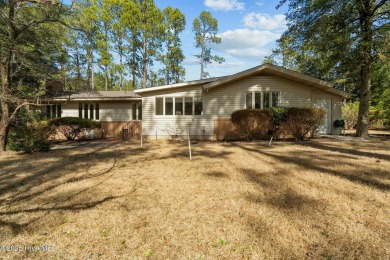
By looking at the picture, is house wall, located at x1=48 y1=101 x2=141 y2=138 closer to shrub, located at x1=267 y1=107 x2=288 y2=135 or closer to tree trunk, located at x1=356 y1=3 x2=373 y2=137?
shrub, located at x1=267 y1=107 x2=288 y2=135

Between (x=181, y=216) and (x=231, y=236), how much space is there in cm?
96

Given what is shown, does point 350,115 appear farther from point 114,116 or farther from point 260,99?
point 114,116

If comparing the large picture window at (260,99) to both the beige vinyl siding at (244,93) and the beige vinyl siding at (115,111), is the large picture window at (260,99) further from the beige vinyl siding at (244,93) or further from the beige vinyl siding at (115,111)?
the beige vinyl siding at (115,111)

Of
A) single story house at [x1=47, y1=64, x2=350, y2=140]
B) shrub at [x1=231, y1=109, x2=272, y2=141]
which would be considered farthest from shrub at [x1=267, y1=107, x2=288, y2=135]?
single story house at [x1=47, y1=64, x2=350, y2=140]

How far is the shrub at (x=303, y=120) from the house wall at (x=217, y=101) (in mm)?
2128

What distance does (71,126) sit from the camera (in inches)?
522

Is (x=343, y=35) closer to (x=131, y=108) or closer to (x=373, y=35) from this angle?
(x=373, y=35)

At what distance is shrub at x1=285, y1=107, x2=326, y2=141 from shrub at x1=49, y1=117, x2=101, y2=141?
1189 cm

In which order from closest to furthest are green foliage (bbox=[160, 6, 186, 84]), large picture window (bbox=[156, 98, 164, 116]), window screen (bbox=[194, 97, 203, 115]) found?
1. window screen (bbox=[194, 97, 203, 115])
2. large picture window (bbox=[156, 98, 164, 116])
3. green foliage (bbox=[160, 6, 186, 84])

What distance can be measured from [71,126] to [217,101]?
9.10 meters

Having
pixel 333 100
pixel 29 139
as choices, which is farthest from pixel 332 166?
pixel 29 139

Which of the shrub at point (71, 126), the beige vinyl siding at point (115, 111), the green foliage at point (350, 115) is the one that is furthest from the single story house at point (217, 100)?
the green foliage at point (350, 115)

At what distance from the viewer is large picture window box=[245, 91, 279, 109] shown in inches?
509

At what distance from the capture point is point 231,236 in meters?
3.10
